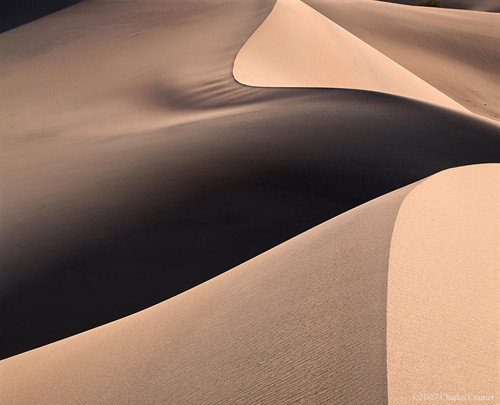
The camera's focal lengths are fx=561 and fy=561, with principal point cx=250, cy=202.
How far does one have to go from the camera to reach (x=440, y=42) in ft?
69.5

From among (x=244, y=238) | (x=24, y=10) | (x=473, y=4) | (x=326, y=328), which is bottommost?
(x=473, y=4)

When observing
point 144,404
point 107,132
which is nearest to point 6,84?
point 107,132

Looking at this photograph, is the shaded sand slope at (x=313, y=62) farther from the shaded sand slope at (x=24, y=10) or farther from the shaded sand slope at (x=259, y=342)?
the shaded sand slope at (x=24, y=10)

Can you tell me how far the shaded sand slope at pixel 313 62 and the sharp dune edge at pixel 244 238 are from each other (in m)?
0.11

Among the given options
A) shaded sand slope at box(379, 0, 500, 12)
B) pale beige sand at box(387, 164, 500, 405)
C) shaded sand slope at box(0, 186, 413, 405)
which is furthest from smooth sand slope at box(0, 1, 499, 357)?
shaded sand slope at box(379, 0, 500, 12)

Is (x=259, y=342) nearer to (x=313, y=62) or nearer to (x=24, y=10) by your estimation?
(x=313, y=62)

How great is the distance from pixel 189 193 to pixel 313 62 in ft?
26.7

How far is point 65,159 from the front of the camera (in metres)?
7.59

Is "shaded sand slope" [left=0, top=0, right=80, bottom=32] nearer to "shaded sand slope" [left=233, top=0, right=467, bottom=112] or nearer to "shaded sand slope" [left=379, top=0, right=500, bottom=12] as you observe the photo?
"shaded sand slope" [left=233, top=0, right=467, bottom=112]

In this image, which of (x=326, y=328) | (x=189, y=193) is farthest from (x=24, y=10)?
(x=326, y=328)

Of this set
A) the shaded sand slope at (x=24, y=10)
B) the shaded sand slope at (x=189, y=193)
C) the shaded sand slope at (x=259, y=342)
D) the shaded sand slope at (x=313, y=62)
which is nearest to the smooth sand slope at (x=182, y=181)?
the shaded sand slope at (x=189, y=193)

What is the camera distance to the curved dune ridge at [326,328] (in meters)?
1.88

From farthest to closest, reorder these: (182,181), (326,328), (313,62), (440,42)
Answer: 1. (440,42)
2. (313,62)
3. (182,181)
4. (326,328)

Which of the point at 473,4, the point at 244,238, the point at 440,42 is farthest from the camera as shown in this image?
the point at 473,4
